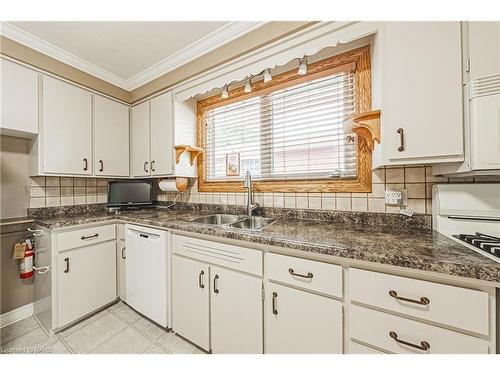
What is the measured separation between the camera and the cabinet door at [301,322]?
91 centimetres

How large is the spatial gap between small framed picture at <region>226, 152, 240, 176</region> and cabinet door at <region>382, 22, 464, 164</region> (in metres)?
1.25

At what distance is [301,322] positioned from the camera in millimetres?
978

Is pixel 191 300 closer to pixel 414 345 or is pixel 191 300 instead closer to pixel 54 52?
pixel 414 345

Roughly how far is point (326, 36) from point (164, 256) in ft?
6.00

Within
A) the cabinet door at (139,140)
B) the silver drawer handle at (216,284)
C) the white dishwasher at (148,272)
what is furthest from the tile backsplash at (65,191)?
the silver drawer handle at (216,284)

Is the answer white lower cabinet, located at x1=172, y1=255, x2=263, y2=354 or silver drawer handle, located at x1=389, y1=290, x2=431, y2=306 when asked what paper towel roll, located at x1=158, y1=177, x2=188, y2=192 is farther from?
silver drawer handle, located at x1=389, y1=290, x2=431, y2=306

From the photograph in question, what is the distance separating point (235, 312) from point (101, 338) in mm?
1128

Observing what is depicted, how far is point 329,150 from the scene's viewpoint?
60.4 inches

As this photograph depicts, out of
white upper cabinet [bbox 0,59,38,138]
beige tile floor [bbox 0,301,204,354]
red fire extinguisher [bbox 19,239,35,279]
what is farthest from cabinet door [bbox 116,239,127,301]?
white upper cabinet [bbox 0,59,38,138]

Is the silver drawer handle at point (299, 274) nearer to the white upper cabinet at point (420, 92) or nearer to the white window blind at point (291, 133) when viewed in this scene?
the white upper cabinet at point (420, 92)

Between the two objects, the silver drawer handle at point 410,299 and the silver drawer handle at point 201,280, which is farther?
the silver drawer handle at point 201,280

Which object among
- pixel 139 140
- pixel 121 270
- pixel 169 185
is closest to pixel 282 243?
pixel 169 185

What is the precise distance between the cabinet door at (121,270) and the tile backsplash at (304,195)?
2.39 ft
